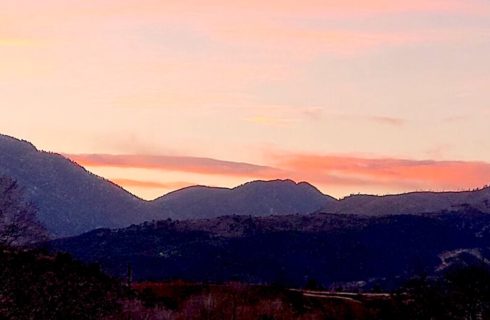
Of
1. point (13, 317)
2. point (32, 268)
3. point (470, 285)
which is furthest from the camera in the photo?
point (470, 285)

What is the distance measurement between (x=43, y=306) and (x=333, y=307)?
4352cm

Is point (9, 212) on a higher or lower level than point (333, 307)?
higher

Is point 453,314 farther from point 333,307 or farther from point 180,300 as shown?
point 180,300

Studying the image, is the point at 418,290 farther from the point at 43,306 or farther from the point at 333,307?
the point at 43,306

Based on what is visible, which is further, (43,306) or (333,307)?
(333,307)

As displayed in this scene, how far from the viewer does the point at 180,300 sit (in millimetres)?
98000

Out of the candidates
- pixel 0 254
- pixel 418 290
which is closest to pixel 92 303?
pixel 0 254

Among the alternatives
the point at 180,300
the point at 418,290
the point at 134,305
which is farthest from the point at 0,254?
the point at 418,290

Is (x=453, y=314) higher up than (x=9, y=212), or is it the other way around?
(x=9, y=212)

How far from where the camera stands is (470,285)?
9238 cm

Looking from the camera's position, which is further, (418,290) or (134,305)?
(418,290)

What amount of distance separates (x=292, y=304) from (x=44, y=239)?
28.5 meters

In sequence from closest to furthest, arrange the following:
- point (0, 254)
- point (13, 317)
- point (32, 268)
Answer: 1. point (13, 317)
2. point (0, 254)
3. point (32, 268)

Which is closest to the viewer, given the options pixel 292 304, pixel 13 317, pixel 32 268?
pixel 13 317
